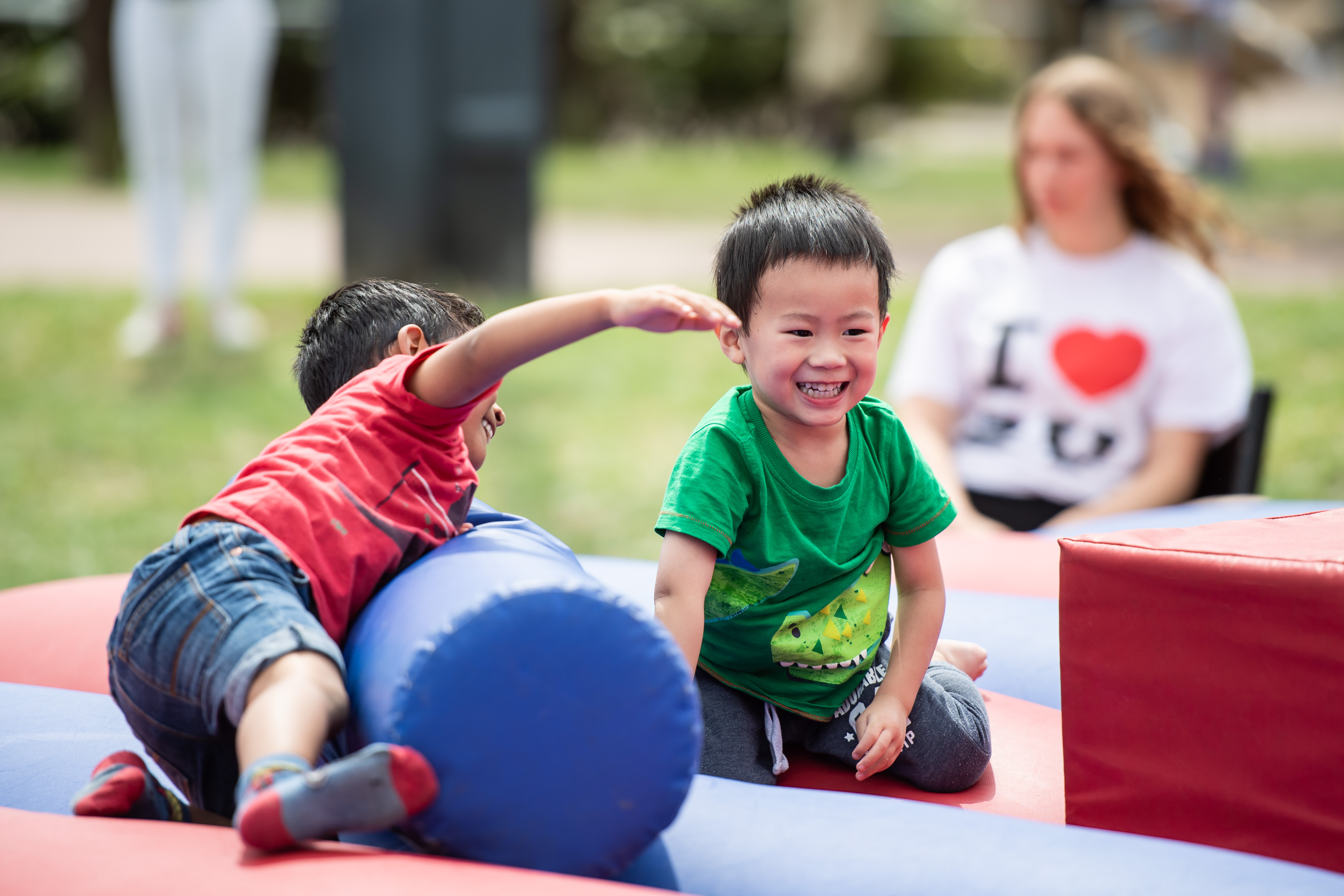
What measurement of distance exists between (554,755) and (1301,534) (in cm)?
99

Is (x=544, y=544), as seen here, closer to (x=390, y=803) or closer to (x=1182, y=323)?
(x=390, y=803)

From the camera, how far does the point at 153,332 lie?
5.56 meters

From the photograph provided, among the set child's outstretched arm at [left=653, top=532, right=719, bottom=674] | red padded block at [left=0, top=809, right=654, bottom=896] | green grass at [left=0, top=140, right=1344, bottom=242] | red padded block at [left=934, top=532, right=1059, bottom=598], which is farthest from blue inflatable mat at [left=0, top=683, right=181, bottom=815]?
green grass at [left=0, top=140, right=1344, bottom=242]

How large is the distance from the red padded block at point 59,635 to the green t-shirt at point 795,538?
105 cm

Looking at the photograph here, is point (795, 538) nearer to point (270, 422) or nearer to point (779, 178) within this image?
point (270, 422)

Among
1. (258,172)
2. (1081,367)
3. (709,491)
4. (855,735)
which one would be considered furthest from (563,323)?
(258,172)

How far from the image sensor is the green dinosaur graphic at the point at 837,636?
1.82 metres

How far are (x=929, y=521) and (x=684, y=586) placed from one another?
1.29 feet

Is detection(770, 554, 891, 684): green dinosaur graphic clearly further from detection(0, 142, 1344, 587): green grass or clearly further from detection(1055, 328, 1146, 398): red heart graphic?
detection(0, 142, 1344, 587): green grass

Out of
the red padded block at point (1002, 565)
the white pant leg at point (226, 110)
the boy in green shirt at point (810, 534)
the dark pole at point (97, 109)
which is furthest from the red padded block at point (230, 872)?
the dark pole at point (97, 109)

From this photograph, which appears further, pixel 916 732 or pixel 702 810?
pixel 916 732

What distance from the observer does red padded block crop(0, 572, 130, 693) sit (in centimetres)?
226

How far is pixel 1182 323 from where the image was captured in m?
3.17

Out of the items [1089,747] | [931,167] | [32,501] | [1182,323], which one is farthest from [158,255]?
[931,167]
